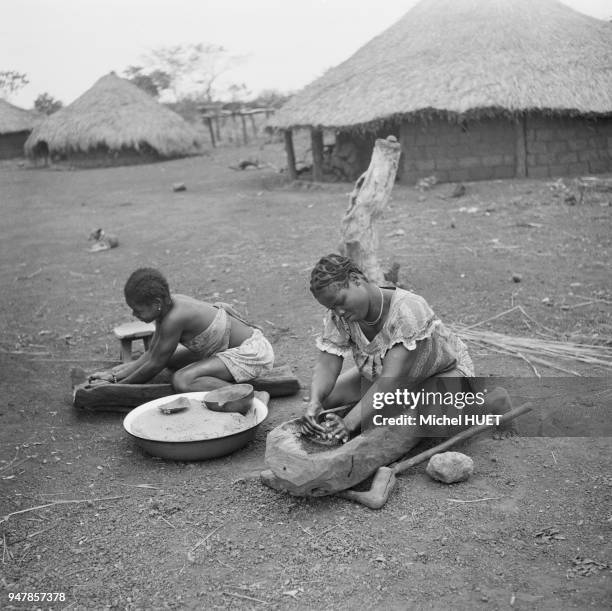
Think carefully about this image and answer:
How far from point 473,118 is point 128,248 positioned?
6064mm

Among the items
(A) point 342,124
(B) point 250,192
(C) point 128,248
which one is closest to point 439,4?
(A) point 342,124

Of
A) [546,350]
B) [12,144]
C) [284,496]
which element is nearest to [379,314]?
[284,496]

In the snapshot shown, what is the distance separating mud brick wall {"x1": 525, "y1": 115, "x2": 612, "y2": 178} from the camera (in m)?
11.5

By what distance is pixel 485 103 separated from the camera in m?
10.9

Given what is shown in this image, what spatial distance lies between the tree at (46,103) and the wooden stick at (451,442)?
79.8 feet

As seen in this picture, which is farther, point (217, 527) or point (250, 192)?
point (250, 192)

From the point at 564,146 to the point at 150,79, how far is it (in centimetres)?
2238

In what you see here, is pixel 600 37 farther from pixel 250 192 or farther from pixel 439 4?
pixel 250 192

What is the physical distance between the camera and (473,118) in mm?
11258

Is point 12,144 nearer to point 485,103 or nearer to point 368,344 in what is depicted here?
point 485,103

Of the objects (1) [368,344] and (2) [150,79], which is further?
(2) [150,79]

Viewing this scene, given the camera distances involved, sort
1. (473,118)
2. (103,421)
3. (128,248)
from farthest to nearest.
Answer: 1. (473,118)
2. (128,248)
3. (103,421)

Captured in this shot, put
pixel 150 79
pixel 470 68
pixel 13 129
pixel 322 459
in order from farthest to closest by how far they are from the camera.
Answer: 1. pixel 150 79
2. pixel 13 129
3. pixel 470 68
4. pixel 322 459

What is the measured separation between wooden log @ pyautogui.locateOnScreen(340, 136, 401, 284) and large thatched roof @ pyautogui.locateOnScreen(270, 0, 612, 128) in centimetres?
585
